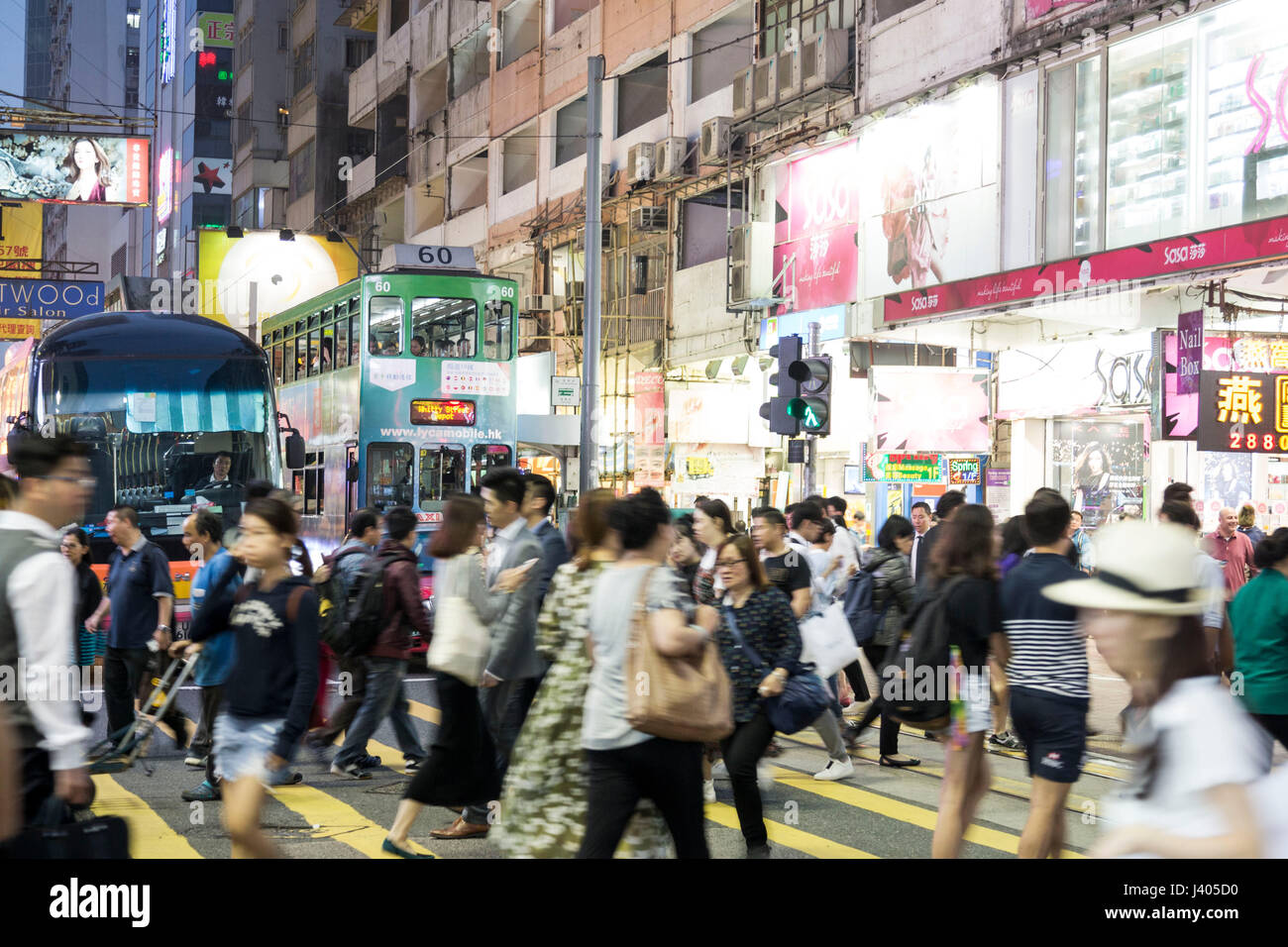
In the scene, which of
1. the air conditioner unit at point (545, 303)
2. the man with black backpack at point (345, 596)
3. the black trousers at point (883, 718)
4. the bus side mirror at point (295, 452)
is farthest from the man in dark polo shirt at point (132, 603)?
the air conditioner unit at point (545, 303)

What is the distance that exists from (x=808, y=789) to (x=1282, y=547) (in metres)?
3.48

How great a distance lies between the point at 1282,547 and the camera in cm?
693

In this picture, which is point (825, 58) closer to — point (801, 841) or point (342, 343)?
point (342, 343)

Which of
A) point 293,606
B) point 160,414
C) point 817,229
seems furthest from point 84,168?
point 293,606

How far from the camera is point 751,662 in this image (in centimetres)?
710

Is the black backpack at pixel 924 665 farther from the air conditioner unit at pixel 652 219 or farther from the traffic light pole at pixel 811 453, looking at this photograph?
the air conditioner unit at pixel 652 219

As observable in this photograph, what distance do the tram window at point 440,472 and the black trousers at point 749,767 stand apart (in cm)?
1284

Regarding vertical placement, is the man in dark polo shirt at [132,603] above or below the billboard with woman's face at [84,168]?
below

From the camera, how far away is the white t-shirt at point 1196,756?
8.71ft

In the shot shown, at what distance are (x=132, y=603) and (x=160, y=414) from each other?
24.7 feet

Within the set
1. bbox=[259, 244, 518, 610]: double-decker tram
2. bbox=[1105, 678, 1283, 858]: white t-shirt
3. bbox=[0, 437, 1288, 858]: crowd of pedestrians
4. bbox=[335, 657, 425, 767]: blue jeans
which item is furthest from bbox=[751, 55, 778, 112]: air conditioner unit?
bbox=[1105, 678, 1283, 858]: white t-shirt
